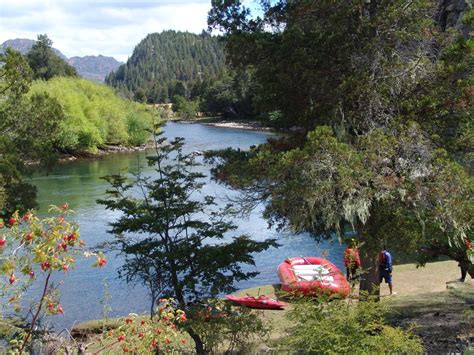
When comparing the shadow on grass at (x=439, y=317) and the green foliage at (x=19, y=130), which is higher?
the green foliage at (x=19, y=130)

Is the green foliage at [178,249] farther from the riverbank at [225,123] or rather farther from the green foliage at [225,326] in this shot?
the riverbank at [225,123]

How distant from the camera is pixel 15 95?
19.2 m

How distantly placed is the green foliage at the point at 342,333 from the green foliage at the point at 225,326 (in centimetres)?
258

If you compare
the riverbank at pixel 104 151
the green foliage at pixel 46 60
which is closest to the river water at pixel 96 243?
the riverbank at pixel 104 151

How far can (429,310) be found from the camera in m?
12.2

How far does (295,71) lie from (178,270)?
4.49 m

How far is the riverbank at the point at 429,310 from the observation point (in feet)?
29.9

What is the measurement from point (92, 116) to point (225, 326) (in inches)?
2181

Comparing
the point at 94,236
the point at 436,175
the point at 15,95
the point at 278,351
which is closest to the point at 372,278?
the point at 436,175

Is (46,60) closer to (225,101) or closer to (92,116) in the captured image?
(92,116)

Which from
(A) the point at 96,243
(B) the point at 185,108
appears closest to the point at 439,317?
(A) the point at 96,243

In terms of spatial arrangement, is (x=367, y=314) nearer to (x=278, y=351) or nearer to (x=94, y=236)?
(x=278, y=351)

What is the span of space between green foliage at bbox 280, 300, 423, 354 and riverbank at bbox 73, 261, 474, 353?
502mm

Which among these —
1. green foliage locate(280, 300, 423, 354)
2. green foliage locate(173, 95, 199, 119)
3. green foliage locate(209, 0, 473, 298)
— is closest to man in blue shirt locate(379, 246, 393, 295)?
green foliage locate(209, 0, 473, 298)
